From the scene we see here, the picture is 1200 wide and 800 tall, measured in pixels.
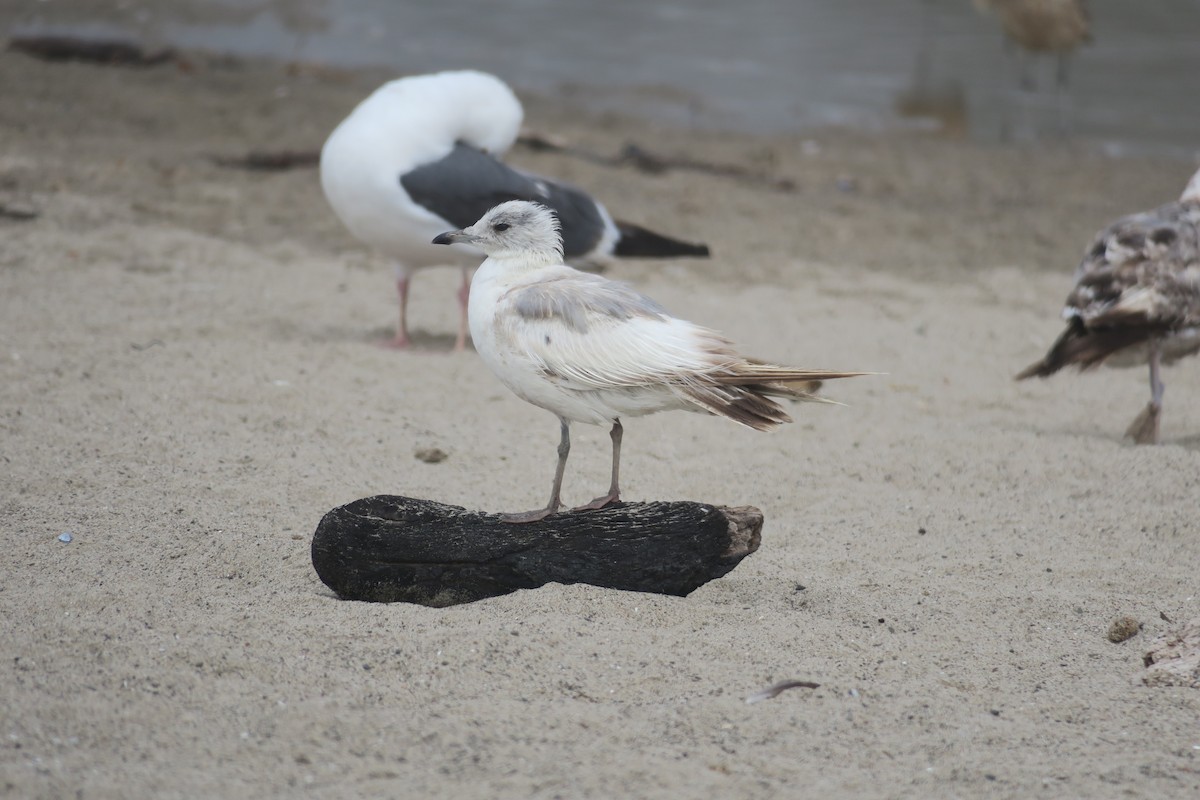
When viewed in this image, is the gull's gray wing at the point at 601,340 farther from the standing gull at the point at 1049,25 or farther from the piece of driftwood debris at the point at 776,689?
the standing gull at the point at 1049,25

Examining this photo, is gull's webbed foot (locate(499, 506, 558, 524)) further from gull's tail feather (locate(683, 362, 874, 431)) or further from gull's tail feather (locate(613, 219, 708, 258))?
gull's tail feather (locate(613, 219, 708, 258))

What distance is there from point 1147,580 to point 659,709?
1791mm

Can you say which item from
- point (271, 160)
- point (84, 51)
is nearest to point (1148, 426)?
point (271, 160)

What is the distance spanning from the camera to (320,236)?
25.5 feet

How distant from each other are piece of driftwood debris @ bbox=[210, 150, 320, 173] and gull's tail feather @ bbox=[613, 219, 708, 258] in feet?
10.9

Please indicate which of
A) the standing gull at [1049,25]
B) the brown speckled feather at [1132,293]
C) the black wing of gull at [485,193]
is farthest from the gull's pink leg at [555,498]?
the standing gull at [1049,25]

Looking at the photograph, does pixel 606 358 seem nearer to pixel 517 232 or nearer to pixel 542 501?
pixel 517 232

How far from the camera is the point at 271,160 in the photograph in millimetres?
8695

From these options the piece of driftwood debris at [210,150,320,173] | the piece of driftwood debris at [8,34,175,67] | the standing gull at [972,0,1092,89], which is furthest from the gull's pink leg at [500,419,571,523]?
the standing gull at [972,0,1092,89]

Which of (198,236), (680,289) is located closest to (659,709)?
(680,289)

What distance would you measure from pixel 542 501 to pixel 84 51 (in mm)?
8777

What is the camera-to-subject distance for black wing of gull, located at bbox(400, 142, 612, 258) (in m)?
5.84

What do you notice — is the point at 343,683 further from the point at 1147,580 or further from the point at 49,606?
the point at 1147,580

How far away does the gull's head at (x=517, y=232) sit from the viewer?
11.9 ft
